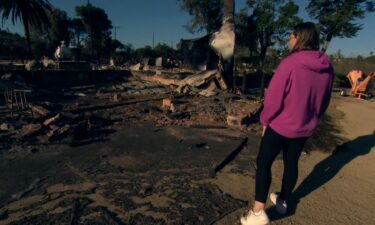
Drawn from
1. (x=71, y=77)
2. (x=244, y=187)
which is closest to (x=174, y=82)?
(x=71, y=77)

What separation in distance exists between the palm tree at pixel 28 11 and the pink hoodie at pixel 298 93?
16.9m

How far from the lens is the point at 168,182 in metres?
3.83

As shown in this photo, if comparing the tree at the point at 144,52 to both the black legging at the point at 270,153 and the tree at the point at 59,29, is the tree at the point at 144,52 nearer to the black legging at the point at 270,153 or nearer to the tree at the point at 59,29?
the tree at the point at 59,29

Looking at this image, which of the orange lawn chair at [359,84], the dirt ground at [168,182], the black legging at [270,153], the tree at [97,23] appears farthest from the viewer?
the tree at [97,23]

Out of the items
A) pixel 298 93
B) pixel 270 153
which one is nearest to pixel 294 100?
pixel 298 93

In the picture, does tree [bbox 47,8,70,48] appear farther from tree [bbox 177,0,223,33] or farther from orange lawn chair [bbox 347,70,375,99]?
orange lawn chair [bbox 347,70,375,99]

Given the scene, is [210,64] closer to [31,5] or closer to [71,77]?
[71,77]

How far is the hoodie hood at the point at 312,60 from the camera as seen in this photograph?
2.44 m

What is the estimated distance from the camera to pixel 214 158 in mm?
4898

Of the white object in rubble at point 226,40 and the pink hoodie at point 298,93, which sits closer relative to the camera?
the pink hoodie at point 298,93

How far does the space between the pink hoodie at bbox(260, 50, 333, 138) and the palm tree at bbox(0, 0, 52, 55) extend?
16.9 m

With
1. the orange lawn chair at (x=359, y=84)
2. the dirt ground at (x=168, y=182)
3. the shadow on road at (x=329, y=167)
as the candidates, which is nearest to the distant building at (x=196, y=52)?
the orange lawn chair at (x=359, y=84)

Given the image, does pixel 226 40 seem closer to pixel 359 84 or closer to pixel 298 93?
pixel 359 84

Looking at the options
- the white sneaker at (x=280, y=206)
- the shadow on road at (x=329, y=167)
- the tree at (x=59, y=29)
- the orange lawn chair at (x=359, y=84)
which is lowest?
the shadow on road at (x=329, y=167)
